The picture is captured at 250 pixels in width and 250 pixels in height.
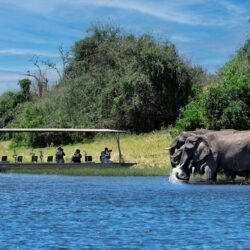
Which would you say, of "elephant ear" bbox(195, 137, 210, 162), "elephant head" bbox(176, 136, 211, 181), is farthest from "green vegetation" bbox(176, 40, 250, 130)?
"elephant ear" bbox(195, 137, 210, 162)

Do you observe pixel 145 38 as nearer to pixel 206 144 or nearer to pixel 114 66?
pixel 114 66

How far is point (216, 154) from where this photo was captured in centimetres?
4822

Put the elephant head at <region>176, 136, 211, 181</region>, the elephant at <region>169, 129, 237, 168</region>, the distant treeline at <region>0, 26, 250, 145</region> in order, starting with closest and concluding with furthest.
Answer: the elephant head at <region>176, 136, 211, 181</region> < the elephant at <region>169, 129, 237, 168</region> < the distant treeline at <region>0, 26, 250, 145</region>

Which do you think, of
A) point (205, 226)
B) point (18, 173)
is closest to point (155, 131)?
point (18, 173)

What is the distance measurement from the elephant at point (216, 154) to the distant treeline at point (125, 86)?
1987 centimetres

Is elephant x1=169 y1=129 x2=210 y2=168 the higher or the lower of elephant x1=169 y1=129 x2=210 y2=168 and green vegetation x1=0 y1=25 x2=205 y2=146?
the lower

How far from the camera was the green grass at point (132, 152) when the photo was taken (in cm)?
5722

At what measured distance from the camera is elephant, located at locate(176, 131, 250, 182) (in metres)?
47.5

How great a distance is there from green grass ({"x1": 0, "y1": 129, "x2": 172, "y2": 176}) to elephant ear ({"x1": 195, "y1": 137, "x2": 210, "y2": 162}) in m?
7.81

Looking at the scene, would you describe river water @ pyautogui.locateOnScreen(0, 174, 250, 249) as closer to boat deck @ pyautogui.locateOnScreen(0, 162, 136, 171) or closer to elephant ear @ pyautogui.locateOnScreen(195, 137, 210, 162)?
elephant ear @ pyautogui.locateOnScreen(195, 137, 210, 162)

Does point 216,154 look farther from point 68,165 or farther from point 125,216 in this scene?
point 125,216

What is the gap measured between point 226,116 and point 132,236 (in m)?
40.4

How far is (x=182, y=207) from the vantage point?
108 feet

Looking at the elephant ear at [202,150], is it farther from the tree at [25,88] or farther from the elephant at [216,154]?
the tree at [25,88]
